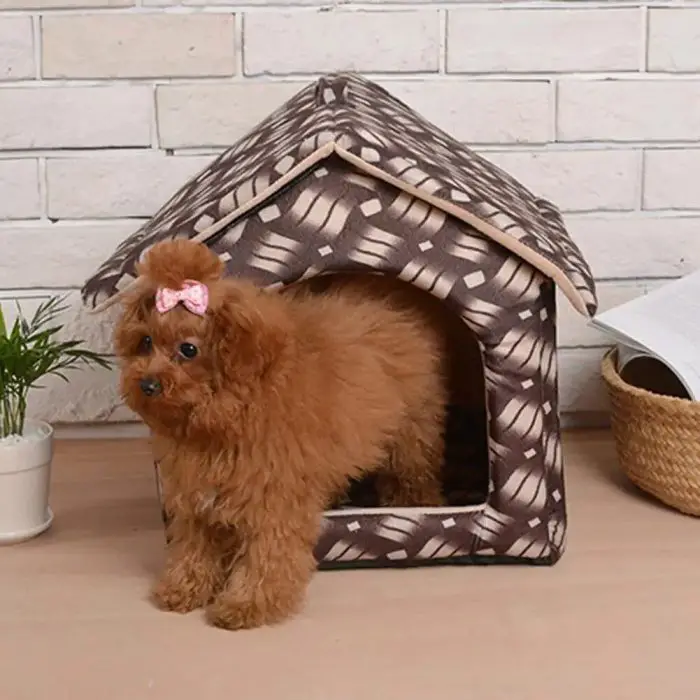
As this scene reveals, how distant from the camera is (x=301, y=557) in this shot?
0.95 m

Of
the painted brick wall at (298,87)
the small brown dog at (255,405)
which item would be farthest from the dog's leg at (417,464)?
the painted brick wall at (298,87)

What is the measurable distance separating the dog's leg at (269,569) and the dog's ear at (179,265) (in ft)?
0.66

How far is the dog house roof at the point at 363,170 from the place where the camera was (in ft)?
3.07

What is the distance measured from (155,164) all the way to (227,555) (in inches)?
20.6

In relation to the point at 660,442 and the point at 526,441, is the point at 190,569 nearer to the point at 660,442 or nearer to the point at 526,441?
the point at 526,441

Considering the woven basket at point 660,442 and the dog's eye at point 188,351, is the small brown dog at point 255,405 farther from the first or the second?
the woven basket at point 660,442

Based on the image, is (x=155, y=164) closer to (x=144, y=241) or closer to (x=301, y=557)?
(x=144, y=241)

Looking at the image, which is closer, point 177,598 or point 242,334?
point 242,334

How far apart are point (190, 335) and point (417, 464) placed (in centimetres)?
31

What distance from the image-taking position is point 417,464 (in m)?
1.08

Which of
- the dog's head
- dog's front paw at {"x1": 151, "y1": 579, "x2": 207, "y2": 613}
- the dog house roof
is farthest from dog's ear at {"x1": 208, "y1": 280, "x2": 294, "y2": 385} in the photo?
dog's front paw at {"x1": 151, "y1": 579, "x2": 207, "y2": 613}

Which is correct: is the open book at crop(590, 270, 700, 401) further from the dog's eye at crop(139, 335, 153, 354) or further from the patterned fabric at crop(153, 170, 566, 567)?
the dog's eye at crop(139, 335, 153, 354)

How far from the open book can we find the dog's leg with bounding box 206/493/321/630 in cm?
42

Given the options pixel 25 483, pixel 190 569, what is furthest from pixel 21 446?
pixel 190 569
